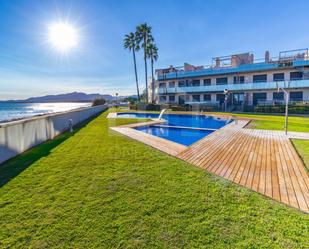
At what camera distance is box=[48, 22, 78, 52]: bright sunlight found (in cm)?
940

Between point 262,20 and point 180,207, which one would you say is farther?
point 262,20

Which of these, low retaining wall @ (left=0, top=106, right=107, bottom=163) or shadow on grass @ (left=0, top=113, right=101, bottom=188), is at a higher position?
low retaining wall @ (left=0, top=106, right=107, bottom=163)

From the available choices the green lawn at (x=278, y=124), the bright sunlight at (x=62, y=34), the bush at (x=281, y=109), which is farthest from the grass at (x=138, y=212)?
the bush at (x=281, y=109)

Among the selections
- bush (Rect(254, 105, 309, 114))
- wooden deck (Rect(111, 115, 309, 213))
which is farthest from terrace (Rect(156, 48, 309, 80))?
wooden deck (Rect(111, 115, 309, 213))

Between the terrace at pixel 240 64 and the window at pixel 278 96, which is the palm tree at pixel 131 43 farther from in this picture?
the window at pixel 278 96

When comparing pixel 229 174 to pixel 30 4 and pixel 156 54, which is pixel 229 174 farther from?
pixel 156 54

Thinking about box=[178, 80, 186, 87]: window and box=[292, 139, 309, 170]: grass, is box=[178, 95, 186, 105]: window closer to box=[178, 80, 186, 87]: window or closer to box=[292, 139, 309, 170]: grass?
box=[178, 80, 186, 87]: window

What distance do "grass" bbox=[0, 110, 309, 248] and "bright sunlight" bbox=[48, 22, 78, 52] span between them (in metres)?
8.42

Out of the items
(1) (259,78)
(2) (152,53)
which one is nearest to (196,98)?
(1) (259,78)

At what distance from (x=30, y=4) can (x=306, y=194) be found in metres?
12.2

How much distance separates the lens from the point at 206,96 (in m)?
27.1

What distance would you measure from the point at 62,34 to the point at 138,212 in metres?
10.8

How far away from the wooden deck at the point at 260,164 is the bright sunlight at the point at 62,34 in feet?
31.1

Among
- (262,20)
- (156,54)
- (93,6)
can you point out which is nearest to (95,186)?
(93,6)
